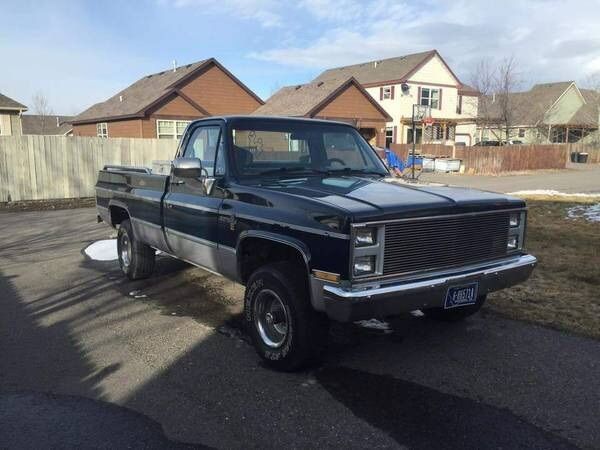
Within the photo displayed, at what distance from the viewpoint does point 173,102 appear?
3005cm

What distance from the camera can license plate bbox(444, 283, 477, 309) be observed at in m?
3.99

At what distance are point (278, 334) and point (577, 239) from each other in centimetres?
683

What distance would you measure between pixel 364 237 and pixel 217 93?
30087 mm

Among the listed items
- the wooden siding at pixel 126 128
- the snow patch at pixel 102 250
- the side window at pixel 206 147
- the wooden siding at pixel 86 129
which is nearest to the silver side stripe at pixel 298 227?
the side window at pixel 206 147

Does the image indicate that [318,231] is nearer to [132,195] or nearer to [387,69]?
[132,195]

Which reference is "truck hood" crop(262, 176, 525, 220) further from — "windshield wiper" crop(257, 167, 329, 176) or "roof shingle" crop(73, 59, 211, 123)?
"roof shingle" crop(73, 59, 211, 123)

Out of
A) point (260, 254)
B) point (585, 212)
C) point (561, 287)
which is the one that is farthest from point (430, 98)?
point (260, 254)

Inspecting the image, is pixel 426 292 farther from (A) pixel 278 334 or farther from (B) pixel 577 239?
(B) pixel 577 239

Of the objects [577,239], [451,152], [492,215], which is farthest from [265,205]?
[451,152]

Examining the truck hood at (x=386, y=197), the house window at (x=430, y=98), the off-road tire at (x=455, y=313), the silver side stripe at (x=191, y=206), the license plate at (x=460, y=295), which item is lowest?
the off-road tire at (x=455, y=313)

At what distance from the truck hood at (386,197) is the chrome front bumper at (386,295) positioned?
0.48 meters

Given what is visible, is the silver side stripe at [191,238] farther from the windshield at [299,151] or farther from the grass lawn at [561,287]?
the grass lawn at [561,287]

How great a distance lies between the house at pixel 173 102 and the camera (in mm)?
29641

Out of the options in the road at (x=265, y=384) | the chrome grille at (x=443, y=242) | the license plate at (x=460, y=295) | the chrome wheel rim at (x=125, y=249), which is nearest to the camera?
the road at (x=265, y=384)
